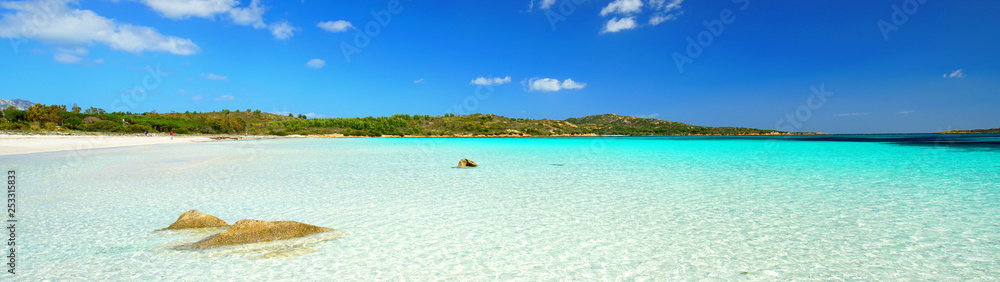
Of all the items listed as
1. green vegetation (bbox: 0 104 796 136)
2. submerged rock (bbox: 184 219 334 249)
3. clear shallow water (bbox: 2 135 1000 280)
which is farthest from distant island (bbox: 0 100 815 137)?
submerged rock (bbox: 184 219 334 249)

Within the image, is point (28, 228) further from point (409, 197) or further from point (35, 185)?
point (35, 185)

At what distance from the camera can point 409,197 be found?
25.4 ft

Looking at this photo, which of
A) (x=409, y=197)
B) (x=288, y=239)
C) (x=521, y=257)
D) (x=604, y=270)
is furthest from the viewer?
(x=409, y=197)

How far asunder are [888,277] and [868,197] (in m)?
5.01

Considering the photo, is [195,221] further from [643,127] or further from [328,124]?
[643,127]

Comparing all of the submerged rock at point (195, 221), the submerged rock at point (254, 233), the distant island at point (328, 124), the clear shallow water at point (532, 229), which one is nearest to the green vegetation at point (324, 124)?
the distant island at point (328, 124)

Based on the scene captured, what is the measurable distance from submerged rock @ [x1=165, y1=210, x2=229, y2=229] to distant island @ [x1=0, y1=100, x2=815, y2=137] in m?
60.2

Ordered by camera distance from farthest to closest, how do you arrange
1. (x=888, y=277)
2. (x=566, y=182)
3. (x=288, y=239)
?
(x=566, y=182)
(x=288, y=239)
(x=888, y=277)

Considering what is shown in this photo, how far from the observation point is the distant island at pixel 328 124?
60.6 metres

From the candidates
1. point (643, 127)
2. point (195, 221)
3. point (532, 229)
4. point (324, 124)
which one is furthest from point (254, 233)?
point (643, 127)

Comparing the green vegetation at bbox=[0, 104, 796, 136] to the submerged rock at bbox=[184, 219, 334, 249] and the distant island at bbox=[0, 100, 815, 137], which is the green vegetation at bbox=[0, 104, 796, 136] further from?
the submerged rock at bbox=[184, 219, 334, 249]

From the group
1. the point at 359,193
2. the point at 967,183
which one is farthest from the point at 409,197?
the point at 967,183

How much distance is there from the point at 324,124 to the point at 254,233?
100 m

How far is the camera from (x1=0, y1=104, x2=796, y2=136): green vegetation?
199 ft
